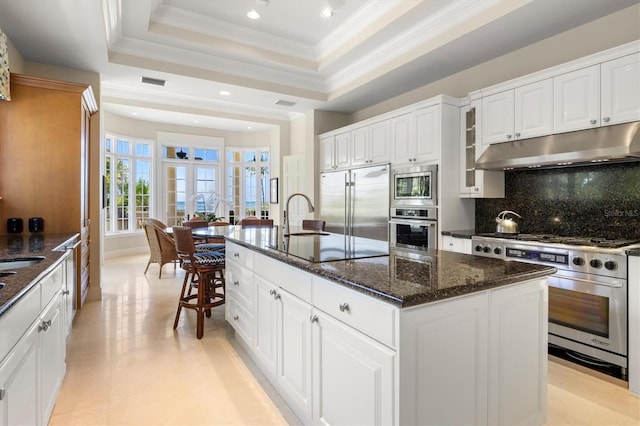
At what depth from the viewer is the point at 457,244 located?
3.50 metres

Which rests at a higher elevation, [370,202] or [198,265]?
[370,202]

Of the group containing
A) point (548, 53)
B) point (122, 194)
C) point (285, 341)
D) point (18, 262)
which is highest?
point (548, 53)

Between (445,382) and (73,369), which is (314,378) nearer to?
(445,382)

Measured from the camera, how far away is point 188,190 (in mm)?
8281

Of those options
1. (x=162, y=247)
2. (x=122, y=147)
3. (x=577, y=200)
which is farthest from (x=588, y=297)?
(x=122, y=147)

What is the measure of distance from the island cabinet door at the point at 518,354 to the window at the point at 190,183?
711cm

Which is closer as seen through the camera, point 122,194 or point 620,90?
point 620,90

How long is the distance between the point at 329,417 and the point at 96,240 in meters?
3.91

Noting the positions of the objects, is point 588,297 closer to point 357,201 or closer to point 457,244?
point 457,244

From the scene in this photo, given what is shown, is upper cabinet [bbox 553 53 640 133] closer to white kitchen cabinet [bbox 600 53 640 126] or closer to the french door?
white kitchen cabinet [bbox 600 53 640 126]

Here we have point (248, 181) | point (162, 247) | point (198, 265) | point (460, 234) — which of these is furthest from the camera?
point (248, 181)

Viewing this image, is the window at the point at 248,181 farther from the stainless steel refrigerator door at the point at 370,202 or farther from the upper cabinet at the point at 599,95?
the upper cabinet at the point at 599,95

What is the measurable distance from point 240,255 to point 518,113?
2767 mm

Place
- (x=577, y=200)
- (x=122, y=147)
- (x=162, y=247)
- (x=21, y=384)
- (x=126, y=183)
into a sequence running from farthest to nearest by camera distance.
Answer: (x=126, y=183) → (x=122, y=147) → (x=162, y=247) → (x=577, y=200) → (x=21, y=384)
